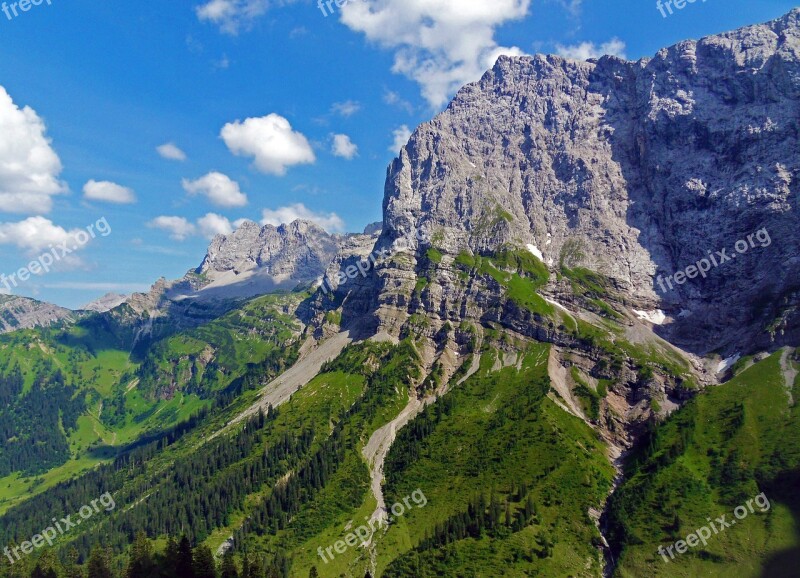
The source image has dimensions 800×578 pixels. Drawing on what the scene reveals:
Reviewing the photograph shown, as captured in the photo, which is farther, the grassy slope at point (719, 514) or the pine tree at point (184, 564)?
the grassy slope at point (719, 514)

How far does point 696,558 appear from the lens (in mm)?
165500

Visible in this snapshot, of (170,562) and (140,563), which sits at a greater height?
(140,563)

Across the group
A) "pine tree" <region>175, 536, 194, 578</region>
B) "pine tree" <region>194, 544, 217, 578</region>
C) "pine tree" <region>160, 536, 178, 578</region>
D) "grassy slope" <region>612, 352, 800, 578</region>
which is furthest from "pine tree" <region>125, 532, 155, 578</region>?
"grassy slope" <region>612, 352, 800, 578</region>

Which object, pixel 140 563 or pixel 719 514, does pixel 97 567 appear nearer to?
pixel 140 563

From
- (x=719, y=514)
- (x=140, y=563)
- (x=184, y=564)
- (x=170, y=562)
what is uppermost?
(x=140, y=563)

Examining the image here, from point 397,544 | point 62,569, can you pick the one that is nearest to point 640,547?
point 397,544

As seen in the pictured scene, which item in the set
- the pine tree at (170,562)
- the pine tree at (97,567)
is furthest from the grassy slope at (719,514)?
the pine tree at (97,567)

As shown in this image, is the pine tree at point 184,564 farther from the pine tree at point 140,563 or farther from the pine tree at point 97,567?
the pine tree at point 97,567

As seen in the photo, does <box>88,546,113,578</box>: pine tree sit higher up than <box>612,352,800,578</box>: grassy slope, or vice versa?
<box>88,546,113,578</box>: pine tree

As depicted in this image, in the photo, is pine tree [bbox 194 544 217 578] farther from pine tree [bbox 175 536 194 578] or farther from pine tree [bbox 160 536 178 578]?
pine tree [bbox 160 536 178 578]

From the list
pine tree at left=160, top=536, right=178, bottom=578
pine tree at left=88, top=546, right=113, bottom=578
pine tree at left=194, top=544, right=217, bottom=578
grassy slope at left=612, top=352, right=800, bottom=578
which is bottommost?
grassy slope at left=612, top=352, right=800, bottom=578

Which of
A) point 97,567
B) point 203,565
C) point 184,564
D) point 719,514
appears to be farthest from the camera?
point 719,514

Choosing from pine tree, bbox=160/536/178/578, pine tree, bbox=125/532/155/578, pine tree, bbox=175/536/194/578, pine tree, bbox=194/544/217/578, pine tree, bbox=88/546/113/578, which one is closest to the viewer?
pine tree, bbox=160/536/178/578

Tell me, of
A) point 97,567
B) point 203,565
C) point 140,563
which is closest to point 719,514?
point 203,565
